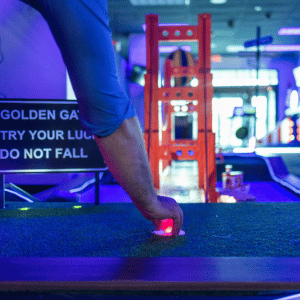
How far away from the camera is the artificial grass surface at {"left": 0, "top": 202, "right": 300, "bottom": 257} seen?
0.68m

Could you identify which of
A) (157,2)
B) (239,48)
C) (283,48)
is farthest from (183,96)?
(283,48)

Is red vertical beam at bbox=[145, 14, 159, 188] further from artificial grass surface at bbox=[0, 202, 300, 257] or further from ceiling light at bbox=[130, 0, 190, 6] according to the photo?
ceiling light at bbox=[130, 0, 190, 6]

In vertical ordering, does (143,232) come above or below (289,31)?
below

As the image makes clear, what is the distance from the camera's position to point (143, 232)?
0.85 metres

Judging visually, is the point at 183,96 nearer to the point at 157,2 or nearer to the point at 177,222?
the point at 177,222

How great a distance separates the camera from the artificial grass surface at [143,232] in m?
0.68

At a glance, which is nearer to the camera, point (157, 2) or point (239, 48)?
point (157, 2)

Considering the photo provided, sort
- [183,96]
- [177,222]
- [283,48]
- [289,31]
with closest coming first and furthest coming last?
[177,222], [183,96], [289,31], [283,48]

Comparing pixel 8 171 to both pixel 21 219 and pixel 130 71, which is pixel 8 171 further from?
pixel 130 71

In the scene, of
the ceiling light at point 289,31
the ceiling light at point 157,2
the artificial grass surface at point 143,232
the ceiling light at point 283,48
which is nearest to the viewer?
the artificial grass surface at point 143,232

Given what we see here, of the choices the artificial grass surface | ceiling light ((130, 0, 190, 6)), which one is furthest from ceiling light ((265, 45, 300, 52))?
the artificial grass surface

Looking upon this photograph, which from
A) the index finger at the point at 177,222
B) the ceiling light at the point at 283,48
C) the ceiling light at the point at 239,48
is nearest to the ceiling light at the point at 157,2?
the ceiling light at the point at 239,48

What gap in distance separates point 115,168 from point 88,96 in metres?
0.17

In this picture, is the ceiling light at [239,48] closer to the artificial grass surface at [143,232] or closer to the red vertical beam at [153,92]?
the red vertical beam at [153,92]
